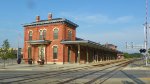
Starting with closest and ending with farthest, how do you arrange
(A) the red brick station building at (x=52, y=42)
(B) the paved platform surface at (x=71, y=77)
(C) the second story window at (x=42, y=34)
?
(B) the paved platform surface at (x=71, y=77) < (A) the red brick station building at (x=52, y=42) < (C) the second story window at (x=42, y=34)

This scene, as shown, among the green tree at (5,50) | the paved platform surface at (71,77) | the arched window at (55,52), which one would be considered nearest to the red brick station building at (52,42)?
the arched window at (55,52)

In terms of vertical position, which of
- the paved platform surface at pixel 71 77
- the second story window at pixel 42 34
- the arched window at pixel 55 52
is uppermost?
the second story window at pixel 42 34

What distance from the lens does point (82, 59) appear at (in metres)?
57.7

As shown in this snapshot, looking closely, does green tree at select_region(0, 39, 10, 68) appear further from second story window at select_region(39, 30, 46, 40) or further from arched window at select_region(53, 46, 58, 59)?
second story window at select_region(39, 30, 46, 40)

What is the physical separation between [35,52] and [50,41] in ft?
14.4

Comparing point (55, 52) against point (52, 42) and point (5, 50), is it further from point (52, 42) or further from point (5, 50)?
point (5, 50)

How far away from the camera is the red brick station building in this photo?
51281 mm

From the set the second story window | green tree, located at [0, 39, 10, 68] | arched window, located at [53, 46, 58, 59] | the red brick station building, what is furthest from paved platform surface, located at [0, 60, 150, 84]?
the second story window

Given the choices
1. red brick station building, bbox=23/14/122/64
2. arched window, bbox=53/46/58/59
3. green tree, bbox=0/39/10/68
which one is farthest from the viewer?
arched window, bbox=53/46/58/59

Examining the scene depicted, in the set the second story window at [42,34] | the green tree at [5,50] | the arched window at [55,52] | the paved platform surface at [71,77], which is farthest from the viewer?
the second story window at [42,34]

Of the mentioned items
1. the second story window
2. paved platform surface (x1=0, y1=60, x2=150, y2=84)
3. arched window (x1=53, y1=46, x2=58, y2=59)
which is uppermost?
the second story window

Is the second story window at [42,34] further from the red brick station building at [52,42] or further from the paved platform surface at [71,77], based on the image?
the paved platform surface at [71,77]

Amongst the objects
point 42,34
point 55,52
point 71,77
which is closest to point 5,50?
point 55,52

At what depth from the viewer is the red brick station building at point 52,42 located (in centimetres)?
5128
